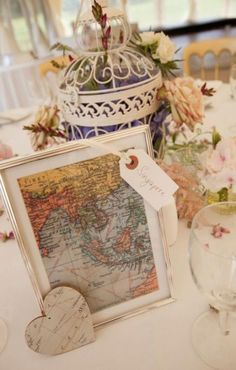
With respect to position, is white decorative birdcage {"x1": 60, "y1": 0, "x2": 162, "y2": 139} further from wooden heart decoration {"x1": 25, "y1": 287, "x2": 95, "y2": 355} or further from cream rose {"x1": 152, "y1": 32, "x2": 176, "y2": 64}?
wooden heart decoration {"x1": 25, "y1": 287, "x2": 95, "y2": 355}

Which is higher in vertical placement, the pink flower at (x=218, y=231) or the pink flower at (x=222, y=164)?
the pink flower at (x=222, y=164)

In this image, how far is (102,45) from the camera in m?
0.73

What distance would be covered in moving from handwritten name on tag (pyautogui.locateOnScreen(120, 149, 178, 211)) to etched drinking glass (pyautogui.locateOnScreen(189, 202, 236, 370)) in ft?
0.21

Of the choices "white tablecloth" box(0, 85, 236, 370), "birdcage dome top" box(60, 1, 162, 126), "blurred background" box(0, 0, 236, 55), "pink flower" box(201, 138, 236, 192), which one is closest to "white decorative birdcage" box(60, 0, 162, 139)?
"birdcage dome top" box(60, 1, 162, 126)

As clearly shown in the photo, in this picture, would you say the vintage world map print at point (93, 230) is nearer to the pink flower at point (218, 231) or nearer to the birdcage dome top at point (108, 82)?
the pink flower at point (218, 231)

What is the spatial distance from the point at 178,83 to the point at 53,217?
1.22ft

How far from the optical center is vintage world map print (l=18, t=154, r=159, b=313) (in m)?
0.48

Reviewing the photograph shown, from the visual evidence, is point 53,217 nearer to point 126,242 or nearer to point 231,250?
point 126,242

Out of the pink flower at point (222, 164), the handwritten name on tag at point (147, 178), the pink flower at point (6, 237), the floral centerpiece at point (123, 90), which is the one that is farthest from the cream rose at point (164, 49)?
the pink flower at point (6, 237)

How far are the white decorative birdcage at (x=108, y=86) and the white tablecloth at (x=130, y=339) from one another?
0.99 feet

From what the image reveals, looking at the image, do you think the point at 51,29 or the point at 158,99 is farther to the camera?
the point at 51,29

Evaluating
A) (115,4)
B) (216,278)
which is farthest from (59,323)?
(115,4)

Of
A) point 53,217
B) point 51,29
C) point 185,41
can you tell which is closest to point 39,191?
point 53,217

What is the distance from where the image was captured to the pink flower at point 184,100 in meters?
0.68
